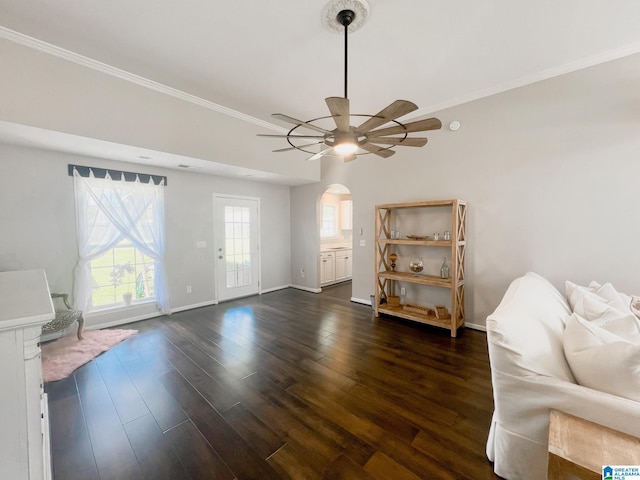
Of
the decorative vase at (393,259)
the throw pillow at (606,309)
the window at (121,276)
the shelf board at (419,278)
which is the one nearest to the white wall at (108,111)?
the window at (121,276)

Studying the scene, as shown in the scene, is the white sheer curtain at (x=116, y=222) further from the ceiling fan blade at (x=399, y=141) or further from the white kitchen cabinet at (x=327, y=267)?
the ceiling fan blade at (x=399, y=141)

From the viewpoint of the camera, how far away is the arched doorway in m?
6.24

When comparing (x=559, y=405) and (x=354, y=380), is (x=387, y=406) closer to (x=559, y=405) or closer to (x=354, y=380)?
(x=354, y=380)

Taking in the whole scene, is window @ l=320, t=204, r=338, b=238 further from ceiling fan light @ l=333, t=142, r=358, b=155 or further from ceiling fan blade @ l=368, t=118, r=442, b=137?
ceiling fan blade @ l=368, t=118, r=442, b=137

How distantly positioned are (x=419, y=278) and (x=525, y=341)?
91.3 inches

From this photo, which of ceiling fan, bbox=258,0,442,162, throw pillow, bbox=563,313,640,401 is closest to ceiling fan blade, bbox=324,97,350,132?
ceiling fan, bbox=258,0,442,162

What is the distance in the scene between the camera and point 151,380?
2471 mm

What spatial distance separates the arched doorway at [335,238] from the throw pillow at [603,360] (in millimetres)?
4592

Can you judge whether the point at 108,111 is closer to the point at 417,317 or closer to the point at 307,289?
the point at 307,289

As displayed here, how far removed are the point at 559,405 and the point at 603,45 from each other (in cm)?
345

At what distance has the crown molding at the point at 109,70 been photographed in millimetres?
2305

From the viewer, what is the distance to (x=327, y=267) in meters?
6.24

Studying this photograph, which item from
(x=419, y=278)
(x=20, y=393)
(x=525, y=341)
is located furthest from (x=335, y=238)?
(x=20, y=393)

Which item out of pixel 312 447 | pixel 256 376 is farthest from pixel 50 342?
pixel 312 447
